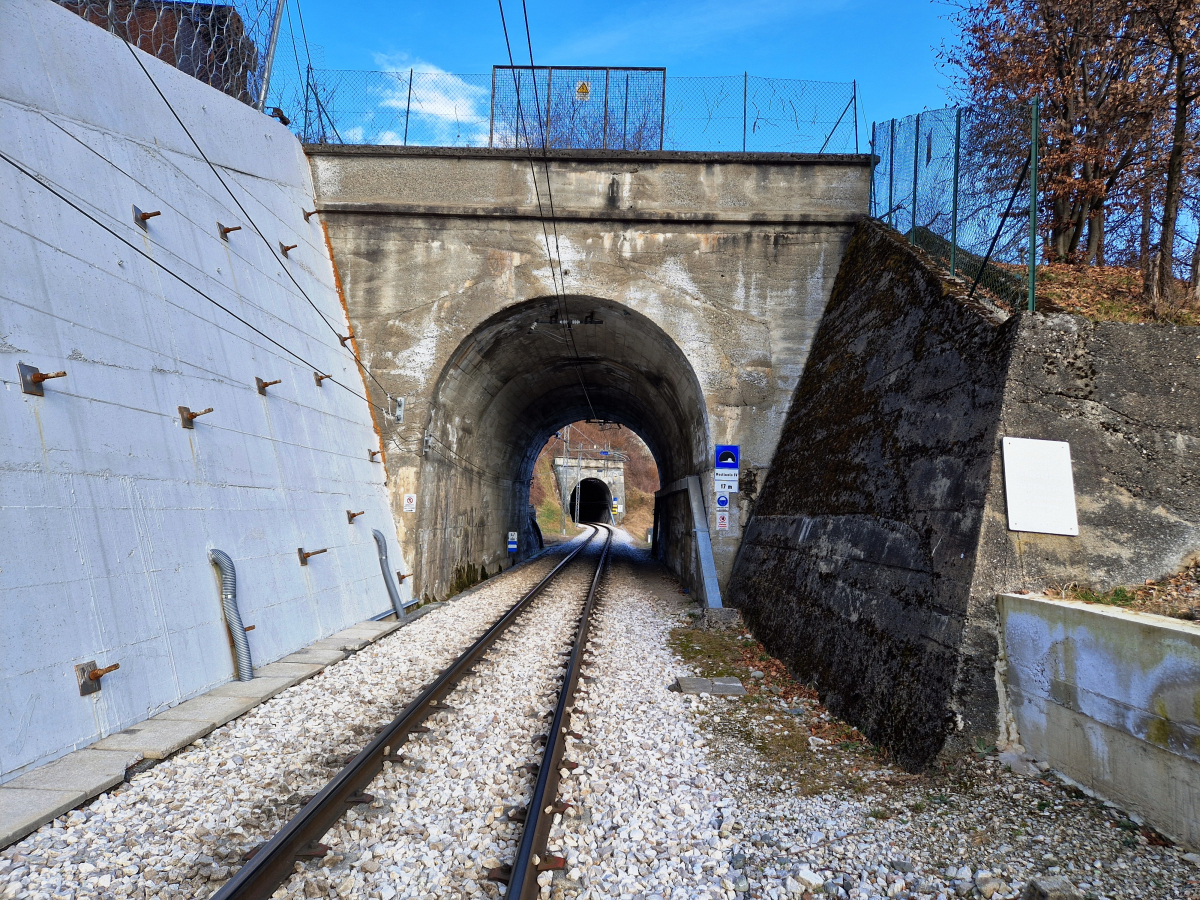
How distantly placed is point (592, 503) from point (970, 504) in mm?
63905

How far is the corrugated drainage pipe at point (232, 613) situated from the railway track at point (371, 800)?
1727 millimetres

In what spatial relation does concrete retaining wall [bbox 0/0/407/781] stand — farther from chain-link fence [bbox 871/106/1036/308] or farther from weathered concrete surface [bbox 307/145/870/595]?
chain-link fence [bbox 871/106/1036/308]

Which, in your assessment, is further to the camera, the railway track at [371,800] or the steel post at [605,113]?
the steel post at [605,113]

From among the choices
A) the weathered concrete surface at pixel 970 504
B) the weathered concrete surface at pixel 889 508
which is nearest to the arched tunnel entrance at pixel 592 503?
the weathered concrete surface at pixel 889 508

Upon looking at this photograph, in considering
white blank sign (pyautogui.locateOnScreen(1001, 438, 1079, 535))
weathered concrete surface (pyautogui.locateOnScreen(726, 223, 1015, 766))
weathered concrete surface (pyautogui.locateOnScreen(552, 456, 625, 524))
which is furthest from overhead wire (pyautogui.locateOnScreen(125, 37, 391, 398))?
weathered concrete surface (pyautogui.locateOnScreen(552, 456, 625, 524))

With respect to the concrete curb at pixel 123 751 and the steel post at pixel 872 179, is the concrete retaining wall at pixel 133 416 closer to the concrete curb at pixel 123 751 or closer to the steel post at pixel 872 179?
the concrete curb at pixel 123 751

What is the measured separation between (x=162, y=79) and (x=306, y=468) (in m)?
4.80

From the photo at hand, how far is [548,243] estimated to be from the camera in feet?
40.9

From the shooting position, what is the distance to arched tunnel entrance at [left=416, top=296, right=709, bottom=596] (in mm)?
12766

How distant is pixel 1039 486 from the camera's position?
4957 millimetres

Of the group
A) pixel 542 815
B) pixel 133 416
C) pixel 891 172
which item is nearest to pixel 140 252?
pixel 133 416

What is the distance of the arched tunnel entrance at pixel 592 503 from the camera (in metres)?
63.9

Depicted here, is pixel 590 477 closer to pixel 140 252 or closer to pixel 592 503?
pixel 592 503

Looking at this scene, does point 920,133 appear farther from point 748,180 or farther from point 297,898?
point 297,898
